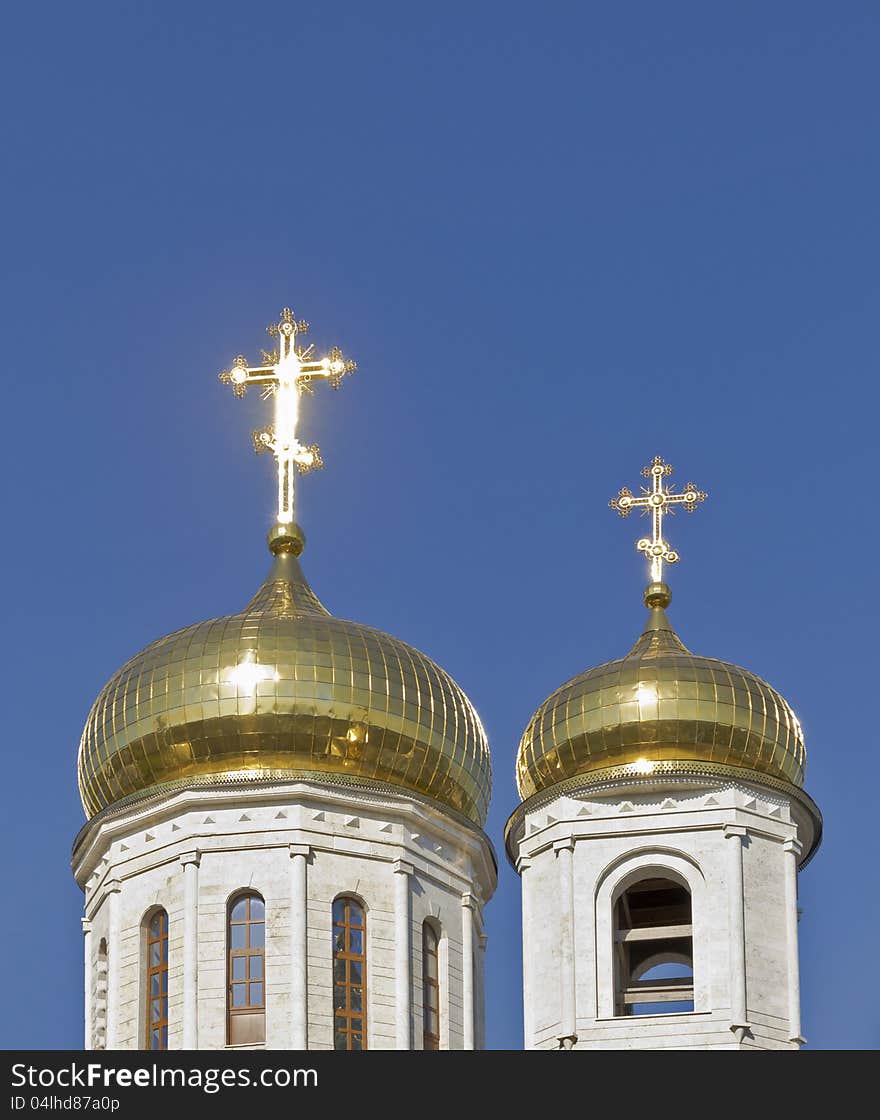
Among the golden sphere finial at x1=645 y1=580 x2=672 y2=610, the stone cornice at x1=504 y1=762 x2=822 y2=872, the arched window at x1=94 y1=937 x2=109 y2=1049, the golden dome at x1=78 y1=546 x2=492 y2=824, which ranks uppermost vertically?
the golden sphere finial at x1=645 y1=580 x2=672 y2=610

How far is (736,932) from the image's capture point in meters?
48.9

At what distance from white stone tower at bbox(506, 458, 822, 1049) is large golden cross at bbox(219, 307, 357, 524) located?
13.5 ft

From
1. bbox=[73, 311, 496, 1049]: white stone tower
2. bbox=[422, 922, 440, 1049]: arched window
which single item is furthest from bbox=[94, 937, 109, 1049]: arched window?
bbox=[422, 922, 440, 1049]: arched window

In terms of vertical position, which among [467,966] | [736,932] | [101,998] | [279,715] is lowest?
[101,998]

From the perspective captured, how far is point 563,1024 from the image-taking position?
48719mm

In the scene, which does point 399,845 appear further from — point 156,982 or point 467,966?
point 156,982

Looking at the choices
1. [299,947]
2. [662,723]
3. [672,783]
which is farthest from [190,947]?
[662,723]

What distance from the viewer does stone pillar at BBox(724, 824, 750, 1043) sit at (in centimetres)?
4825

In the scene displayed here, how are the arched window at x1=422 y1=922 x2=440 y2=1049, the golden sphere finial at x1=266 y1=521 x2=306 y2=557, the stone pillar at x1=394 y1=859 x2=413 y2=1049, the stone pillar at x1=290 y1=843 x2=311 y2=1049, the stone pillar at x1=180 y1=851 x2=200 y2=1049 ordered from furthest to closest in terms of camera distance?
1. the golden sphere finial at x1=266 y1=521 x2=306 y2=557
2. the arched window at x1=422 y1=922 x2=440 y2=1049
3. the stone pillar at x1=394 y1=859 x2=413 y2=1049
4. the stone pillar at x1=180 y1=851 x2=200 y2=1049
5. the stone pillar at x1=290 y1=843 x2=311 y2=1049

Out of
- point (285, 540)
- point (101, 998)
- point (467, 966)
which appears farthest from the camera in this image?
point (285, 540)

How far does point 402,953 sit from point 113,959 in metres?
3.04

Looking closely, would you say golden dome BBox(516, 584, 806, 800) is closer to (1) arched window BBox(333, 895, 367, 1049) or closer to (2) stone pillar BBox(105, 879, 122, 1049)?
(1) arched window BBox(333, 895, 367, 1049)

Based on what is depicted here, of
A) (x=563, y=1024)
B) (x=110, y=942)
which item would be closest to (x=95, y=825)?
(x=110, y=942)
